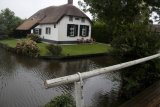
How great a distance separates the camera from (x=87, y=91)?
9.21m

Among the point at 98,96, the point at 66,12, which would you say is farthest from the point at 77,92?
the point at 66,12

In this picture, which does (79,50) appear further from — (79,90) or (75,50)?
(79,90)

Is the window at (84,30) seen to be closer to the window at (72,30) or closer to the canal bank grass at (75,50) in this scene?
the window at (72,30)

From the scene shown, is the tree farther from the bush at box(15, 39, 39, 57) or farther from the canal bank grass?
the bush at box(15, 39, 39, 57)

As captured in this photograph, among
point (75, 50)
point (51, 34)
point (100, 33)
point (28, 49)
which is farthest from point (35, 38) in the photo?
point (100, 33)

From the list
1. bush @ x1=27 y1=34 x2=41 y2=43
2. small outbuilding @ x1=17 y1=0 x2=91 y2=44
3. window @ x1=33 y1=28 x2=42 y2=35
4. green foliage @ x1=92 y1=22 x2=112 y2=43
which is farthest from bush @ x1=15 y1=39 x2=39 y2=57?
green foliage @ x1=92 y1=22 x2=112 y2=43

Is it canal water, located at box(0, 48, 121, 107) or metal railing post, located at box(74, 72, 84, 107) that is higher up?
metal railing post, located at box(74, 72, 84, 107)

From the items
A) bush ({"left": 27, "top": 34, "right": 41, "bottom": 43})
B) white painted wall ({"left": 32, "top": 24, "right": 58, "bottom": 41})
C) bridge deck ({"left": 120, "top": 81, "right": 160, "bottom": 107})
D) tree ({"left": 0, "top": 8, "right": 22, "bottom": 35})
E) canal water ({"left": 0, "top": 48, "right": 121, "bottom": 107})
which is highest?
tree ({"left": 0, "top": 8, "right": 22, "bottom": 35})

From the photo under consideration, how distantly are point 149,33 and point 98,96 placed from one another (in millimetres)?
3380

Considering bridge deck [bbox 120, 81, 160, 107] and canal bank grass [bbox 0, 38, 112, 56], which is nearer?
bridge deck [bbox 120, 81, 160, 107]

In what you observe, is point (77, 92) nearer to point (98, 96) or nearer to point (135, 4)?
point (98, 96)

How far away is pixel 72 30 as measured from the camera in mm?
26500

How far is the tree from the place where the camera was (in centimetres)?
3471

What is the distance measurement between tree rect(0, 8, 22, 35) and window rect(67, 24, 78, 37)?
14.0 metres
